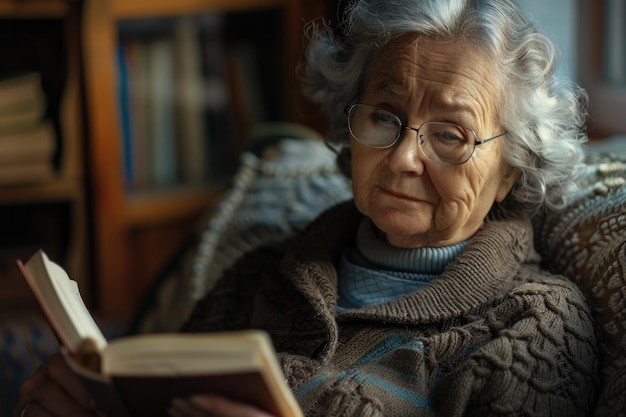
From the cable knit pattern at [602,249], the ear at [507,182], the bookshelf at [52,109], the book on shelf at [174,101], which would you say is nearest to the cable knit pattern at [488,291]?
the cable knit pattern at [602,249]

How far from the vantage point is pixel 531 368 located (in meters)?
1.20

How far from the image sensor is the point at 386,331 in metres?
1.37

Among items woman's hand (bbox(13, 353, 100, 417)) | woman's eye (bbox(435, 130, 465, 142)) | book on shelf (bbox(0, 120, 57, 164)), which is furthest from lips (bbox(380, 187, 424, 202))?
book on shelf (bbox(0, 120, 57, 164))

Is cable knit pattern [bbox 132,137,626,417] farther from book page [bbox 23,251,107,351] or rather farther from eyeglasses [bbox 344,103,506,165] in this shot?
book page [bbox 23,251,107,351]

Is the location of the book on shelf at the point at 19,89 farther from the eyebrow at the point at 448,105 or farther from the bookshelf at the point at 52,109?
the eyebrow at the point at 448,105

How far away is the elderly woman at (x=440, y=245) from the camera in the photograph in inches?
48.6

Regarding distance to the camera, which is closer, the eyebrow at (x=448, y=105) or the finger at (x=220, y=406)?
the finger at (x=220, y=406)

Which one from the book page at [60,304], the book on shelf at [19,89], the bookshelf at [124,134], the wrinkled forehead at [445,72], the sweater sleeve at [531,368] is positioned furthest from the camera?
the bookshelf at [124,134]

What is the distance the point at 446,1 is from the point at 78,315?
0.72 metres

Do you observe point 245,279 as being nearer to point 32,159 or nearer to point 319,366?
point 319,366

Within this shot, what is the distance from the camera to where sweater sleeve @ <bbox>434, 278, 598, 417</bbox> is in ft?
3.90

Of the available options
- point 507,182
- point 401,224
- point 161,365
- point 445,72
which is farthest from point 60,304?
point 507,182

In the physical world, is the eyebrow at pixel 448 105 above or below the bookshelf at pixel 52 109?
above

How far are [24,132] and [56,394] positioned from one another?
1.42 m
